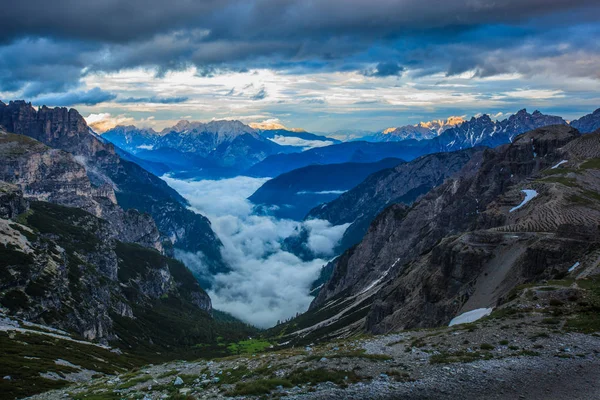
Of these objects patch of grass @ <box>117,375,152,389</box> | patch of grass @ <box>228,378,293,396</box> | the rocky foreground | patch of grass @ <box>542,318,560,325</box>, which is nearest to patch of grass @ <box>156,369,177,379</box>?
the rocky foreground

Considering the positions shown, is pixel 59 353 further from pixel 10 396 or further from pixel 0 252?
pixel 0 252

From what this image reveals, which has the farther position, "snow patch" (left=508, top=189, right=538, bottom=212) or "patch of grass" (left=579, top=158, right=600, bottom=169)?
"patch of grass" (left=579, top=158, right=600, bottom=169)

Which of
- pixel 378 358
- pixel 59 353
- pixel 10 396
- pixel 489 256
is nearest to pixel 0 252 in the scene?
pixel 59 353

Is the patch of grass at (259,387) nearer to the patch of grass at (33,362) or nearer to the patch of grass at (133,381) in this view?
the patch of grass at (133,381)

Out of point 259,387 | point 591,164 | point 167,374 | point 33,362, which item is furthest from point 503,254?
point 591,164

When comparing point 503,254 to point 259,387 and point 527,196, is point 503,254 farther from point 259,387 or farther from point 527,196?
point 259,387

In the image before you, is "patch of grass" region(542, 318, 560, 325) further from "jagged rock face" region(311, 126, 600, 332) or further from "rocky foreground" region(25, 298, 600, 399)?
"jagged rock face" region(311, 126, 600, 332)

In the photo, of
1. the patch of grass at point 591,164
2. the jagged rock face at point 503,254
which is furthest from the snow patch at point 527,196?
the patch of grass at point 591,164

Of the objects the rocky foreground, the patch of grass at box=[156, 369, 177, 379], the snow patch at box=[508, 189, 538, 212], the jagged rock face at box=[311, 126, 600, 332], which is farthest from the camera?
the snow patch at box=[508, 189, 538, 212]

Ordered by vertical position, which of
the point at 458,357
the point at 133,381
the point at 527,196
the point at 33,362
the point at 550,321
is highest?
the point at 527,196
